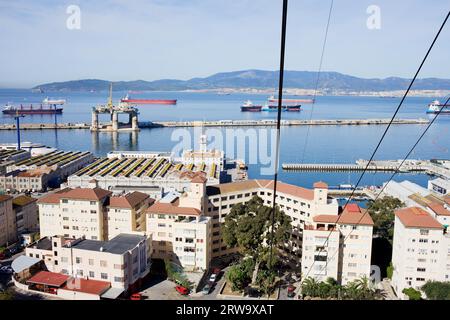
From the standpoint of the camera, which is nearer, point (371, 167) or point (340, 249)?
point (340, 249)

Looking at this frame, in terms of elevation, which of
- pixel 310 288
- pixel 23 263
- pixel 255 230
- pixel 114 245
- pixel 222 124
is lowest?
pixel 310 288

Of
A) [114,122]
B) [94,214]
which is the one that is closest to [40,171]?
[94,214]

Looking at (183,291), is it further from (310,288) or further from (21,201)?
(21,201)

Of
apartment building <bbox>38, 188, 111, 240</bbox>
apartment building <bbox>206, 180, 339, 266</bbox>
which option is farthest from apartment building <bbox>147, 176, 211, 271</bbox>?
apartment building <bbox>38, 188, 111, 240</bbox>

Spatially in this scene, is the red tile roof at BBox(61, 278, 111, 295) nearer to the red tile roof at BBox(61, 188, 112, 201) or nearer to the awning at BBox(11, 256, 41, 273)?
the awning at BBox(11, 256, 41, 273)

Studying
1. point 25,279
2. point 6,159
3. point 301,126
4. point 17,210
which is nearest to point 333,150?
point 301,126

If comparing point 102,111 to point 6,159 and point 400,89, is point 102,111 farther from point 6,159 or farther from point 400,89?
point 400,89

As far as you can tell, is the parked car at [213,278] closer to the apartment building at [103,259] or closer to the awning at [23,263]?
the apartment building at [103,259]
